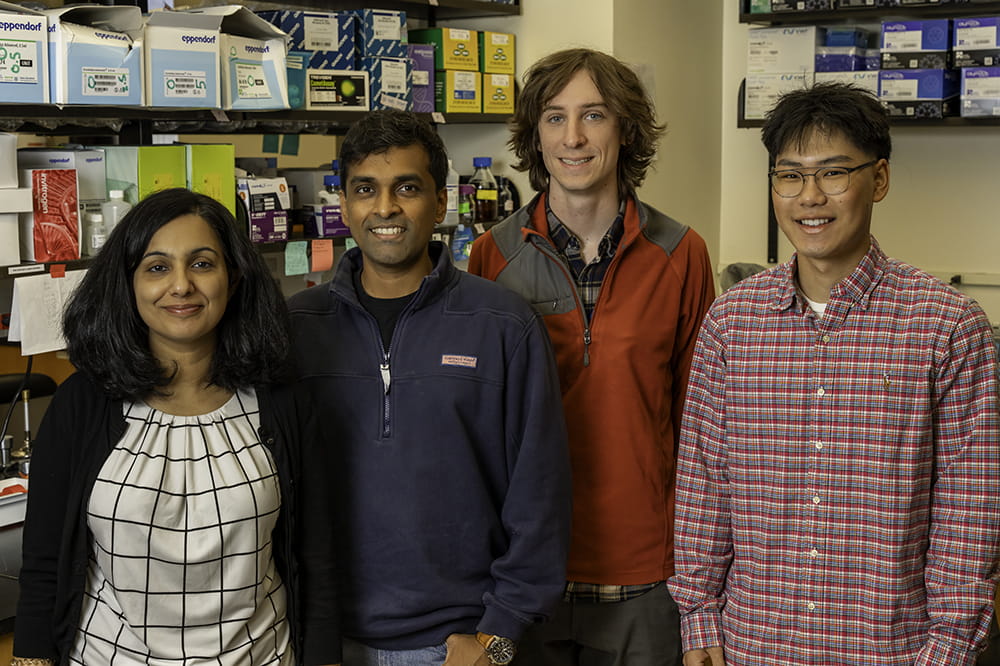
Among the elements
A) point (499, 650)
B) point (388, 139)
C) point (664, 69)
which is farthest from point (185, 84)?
point (664, 69)

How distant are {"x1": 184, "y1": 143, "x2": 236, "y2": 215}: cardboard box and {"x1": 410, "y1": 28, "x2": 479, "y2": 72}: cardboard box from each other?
3.54 ft

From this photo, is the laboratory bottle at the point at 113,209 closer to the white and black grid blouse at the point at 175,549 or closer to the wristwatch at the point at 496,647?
the white and black grid blouse at the point at 175,549

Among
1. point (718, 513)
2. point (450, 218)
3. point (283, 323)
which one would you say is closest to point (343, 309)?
point (283, 323)

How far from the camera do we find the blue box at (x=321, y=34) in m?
3.17

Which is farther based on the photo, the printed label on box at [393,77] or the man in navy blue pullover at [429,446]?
A: the printed label on box at [393,77]

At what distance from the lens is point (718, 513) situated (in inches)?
67.9

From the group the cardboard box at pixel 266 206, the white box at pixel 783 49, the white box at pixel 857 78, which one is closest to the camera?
the cardboard box at pixel 266 206

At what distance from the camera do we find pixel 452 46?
12.2 ft

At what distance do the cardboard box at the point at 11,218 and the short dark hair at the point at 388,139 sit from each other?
3.07 feet

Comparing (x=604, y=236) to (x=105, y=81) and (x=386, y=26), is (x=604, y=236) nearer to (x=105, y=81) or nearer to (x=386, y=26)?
(x=105, y=81)

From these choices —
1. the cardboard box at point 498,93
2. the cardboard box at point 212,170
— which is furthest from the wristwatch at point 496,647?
the cardboard box at point 498,93

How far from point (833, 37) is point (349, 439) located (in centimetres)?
320

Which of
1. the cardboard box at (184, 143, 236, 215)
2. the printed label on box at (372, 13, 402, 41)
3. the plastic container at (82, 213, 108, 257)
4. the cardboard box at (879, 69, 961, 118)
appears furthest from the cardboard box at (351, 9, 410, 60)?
the cardboard box at (879, 69, 961, 118)

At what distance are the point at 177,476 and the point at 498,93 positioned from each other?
271 centimetres
